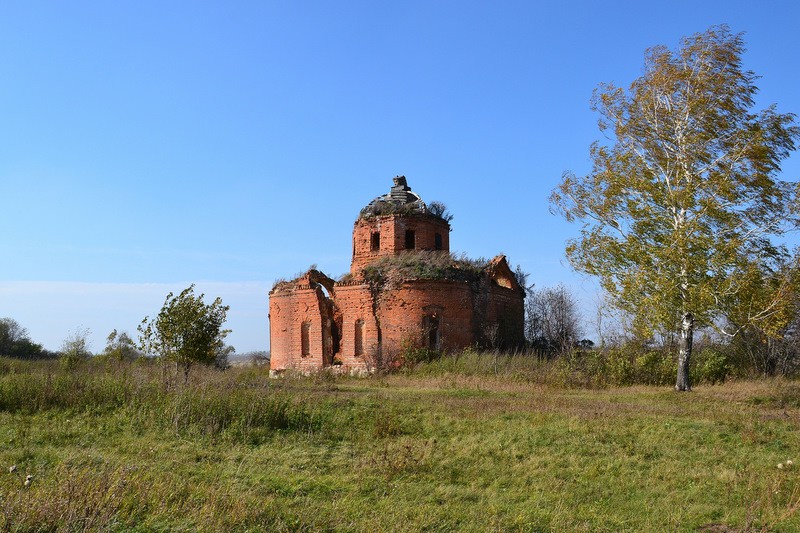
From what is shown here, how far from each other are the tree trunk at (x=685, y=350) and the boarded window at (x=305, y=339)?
600 inches

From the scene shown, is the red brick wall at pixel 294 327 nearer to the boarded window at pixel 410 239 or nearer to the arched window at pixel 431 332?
the arched window at pixel 431 332

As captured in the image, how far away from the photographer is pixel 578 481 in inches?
338

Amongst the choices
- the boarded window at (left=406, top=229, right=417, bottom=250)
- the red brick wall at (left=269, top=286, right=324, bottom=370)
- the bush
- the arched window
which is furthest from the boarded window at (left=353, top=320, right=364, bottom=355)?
the bush

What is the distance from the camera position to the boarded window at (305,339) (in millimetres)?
27219

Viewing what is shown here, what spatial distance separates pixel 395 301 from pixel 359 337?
2.17 metres

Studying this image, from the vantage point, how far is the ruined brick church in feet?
81.8

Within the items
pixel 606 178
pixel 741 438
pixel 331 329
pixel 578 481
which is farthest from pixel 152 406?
pixel 331 329

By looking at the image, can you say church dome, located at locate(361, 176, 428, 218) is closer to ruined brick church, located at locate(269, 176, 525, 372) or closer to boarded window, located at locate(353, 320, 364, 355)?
ruined brick church, located at locate(269, 176, 525, 372)

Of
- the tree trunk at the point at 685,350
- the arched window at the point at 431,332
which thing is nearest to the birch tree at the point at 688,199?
the tree trunk at the point at 685,350

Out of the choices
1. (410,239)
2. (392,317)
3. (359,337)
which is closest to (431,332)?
(392,317)

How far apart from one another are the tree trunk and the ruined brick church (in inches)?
363

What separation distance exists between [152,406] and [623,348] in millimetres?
14822

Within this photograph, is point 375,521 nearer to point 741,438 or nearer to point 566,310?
point 741,438

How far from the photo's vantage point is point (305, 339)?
89.7 feet
